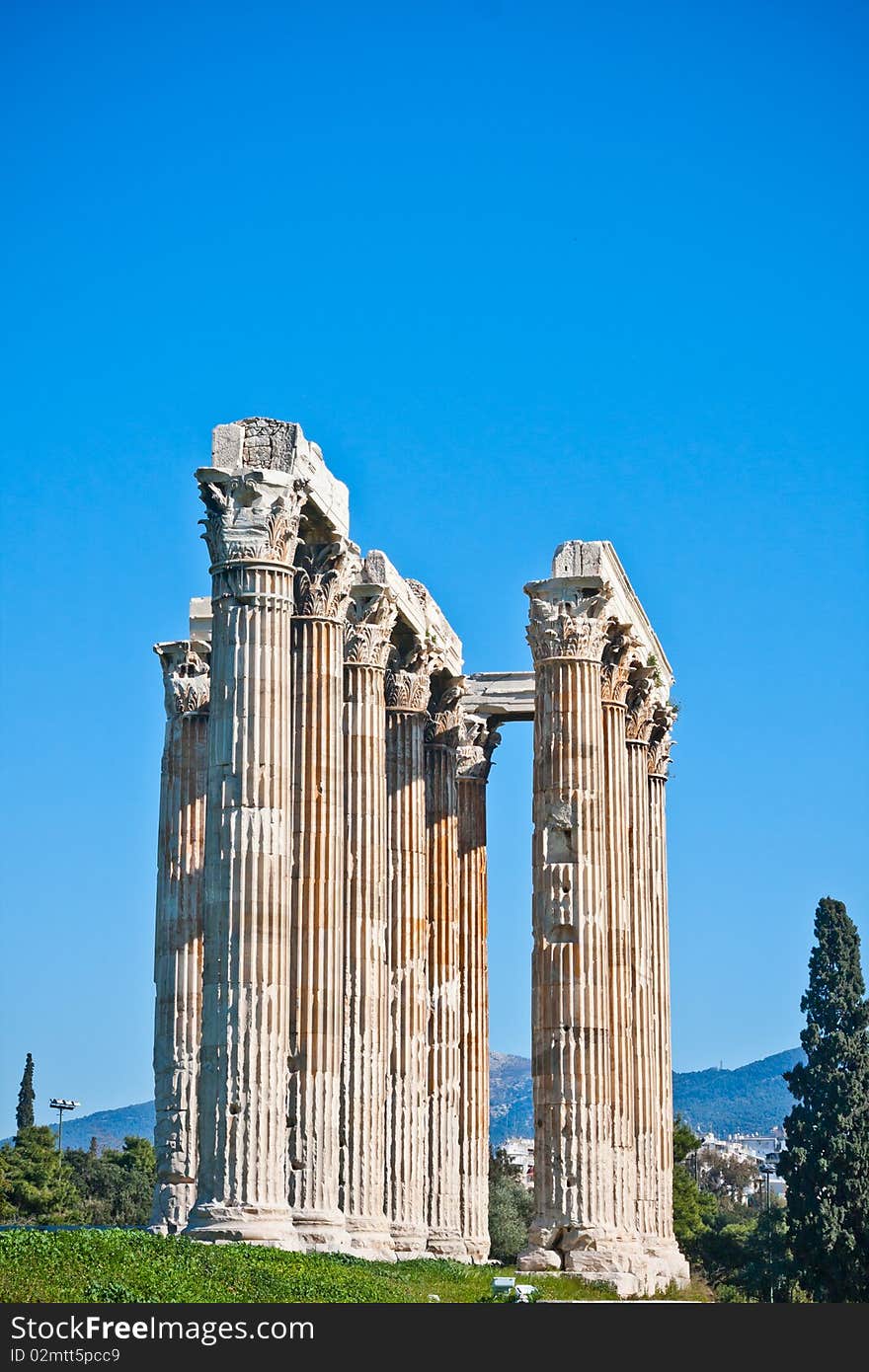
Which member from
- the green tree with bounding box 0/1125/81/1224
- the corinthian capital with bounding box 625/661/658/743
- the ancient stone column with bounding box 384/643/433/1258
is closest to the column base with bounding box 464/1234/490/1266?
the ancient stone column with bounding box 384/643/433/1258

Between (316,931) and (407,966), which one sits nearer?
(316,931)

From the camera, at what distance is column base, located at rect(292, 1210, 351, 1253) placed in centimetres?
3944

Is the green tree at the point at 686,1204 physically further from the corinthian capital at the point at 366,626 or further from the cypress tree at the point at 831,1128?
the corinthian capital at the point at 366,626

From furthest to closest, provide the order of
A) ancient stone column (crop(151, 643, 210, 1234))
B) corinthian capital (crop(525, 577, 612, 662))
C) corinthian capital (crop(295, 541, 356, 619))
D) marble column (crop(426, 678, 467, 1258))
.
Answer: marble column (crop(426, 678, 467, 1258)) < corinthian capital (crop(525, 577, 612, 662)) < ancient stone column (crop(151, 643, 210, 1234)) < corinthian capital (crop(295, 541, 356, 619))

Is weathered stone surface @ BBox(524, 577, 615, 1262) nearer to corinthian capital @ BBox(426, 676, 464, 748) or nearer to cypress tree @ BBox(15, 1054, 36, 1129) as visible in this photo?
corinthian capital @ BBox(426, 676, 464, 748)

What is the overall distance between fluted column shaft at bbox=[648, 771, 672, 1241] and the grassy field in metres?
16.6

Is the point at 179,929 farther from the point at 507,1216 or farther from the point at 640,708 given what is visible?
the point at 507,1216

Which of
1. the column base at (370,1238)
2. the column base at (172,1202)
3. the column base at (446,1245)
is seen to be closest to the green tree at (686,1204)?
the column base at (446,1245)

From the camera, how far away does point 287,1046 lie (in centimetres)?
3959

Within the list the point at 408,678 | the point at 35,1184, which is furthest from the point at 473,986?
the point at 35,1184

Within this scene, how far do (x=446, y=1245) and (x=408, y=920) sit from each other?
7.70m

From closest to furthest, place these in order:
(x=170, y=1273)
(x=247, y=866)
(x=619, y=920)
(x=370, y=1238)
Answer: (x=170, y=1273) → (x=247, y=866) → (x=370, y=1238) → (x=619, y=920)

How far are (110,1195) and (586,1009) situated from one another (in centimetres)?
6163

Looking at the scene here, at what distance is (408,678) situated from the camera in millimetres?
52719
